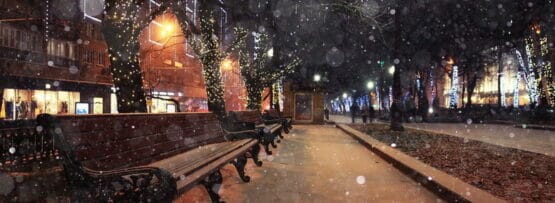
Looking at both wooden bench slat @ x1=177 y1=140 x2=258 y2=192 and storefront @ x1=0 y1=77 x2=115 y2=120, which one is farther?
storefront @ x1=0 y1=77 x2=115 y2=120

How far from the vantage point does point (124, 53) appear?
1005cm

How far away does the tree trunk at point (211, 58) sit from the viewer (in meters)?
16.4

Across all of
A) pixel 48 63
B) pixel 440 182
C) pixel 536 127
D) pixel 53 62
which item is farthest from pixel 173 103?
pixel 440 182

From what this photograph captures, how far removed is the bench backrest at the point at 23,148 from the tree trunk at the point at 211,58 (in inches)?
372

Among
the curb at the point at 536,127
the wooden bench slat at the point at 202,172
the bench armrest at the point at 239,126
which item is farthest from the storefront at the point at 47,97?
the curb at the point at 536,127

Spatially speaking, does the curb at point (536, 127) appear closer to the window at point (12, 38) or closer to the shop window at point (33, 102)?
the shop window at point (33, 102)

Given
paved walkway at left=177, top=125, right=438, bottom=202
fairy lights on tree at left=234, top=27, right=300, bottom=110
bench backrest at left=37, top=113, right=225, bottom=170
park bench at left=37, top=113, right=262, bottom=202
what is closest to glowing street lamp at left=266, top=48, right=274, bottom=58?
fairy lights on tree at left=234, top=27, right=300, bottom=110

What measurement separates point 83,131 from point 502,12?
1236 inches

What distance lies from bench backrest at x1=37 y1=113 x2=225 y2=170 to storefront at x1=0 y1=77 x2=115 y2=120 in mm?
19710

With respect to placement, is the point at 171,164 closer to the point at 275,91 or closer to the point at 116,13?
the point at 116,13

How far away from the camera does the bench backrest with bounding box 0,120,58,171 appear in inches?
237

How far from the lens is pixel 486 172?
29.9 ft

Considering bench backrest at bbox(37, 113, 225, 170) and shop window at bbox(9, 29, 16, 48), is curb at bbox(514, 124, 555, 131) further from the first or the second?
shop window at bbox(9, 29, 16, 48)

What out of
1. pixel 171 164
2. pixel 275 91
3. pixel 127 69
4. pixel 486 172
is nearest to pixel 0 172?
pixel 171 164
